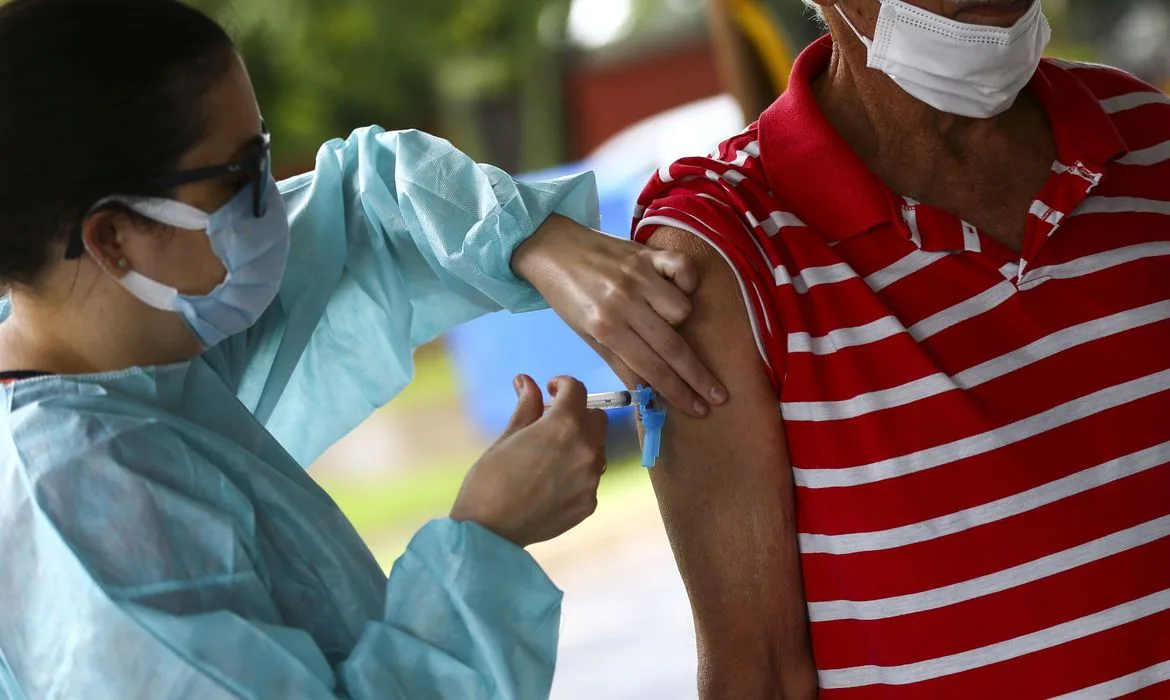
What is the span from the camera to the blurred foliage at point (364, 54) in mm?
12094

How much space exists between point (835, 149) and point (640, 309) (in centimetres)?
32

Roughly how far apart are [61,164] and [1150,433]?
1135 millimetres

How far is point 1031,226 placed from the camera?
150 cm

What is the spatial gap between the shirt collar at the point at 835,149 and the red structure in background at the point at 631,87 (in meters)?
12.6

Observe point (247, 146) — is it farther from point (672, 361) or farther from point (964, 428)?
point (964, 428)

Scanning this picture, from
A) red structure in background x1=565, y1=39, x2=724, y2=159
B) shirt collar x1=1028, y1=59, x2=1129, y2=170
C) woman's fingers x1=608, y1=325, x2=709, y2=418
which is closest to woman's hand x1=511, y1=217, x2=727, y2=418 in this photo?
woman's fingers x1=608, y1=325, x2=709, y2=418

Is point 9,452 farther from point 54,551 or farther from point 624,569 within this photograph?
point 624,569

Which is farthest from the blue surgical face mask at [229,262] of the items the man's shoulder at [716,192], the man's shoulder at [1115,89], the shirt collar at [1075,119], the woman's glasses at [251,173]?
the man's shoulder at [1115,89]

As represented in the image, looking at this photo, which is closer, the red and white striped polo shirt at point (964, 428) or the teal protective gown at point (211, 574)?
the teal protective gown at point (211, 574)

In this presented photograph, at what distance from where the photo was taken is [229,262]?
1.29m

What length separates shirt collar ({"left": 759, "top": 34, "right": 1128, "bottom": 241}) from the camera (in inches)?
58.9

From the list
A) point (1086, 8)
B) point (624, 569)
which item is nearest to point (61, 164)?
point (624, 569)

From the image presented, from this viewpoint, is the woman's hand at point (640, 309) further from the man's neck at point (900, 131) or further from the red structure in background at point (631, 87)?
the red structure in background at point (631, 87)

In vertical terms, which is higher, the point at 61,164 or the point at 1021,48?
the point at 1021,48
